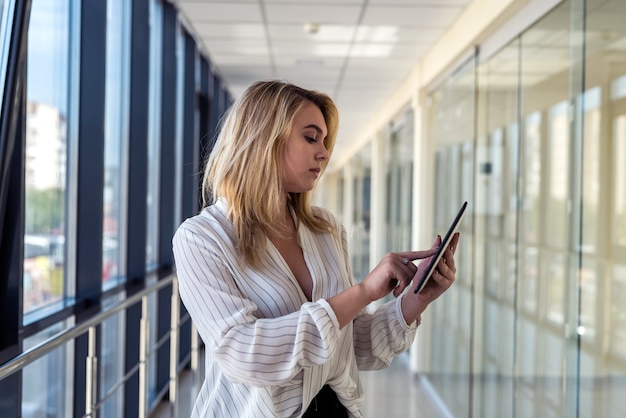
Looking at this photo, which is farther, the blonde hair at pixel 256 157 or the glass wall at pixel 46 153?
the glass wall at pixel 46 153

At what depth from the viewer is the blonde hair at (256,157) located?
133 centimetres

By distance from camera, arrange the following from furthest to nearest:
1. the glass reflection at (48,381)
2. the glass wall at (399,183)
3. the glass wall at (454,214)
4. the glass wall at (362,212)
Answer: the glass wall at (362,212) < the glass wall at (399,183) < the glass wall at (454,214) < the glass reflection at (48,381)

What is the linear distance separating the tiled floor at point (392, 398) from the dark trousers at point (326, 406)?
342cm

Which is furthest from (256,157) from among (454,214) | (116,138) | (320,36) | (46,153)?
(320,36)

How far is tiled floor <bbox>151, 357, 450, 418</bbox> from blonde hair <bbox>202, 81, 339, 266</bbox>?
3.59m

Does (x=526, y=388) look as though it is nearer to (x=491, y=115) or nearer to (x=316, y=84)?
(x=491, y=115)

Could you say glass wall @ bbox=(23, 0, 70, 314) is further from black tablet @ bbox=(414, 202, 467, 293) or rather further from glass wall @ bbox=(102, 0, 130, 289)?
black tablet @ bbox=(414, 202, 467, 293)

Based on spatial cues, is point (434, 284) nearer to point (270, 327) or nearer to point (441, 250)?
point (441, 250)

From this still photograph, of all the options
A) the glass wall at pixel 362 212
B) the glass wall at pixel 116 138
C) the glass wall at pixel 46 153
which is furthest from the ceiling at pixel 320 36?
the glass wall at pixel 362 212

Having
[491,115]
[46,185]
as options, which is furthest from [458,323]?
[46,185]

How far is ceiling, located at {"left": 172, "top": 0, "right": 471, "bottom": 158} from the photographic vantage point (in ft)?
14.4

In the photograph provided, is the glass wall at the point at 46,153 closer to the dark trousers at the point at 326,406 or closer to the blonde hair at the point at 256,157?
the blonde hair at the point at 256,157

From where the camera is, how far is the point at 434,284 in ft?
4.53

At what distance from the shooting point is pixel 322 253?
1.44 m
